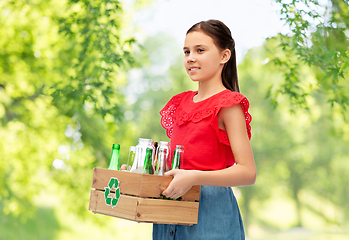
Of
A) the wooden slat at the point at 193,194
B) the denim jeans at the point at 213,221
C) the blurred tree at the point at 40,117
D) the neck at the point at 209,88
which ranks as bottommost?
the denim jeans at the point at 213,221

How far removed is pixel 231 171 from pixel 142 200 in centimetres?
25

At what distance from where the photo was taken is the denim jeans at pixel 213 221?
958mm

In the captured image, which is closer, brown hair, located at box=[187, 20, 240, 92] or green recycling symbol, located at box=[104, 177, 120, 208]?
green recycling symbol, located at box=[104, 177, 120, 208]

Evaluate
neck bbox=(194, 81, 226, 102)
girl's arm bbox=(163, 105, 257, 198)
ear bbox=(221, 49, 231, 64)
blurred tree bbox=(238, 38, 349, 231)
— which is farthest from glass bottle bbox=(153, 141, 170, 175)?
blurred tree bbox=(238, 38, 349, 231)

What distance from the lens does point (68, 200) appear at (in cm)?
517

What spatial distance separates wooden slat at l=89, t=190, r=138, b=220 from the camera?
2.75 feet

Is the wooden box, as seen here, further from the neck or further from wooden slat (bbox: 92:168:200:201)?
the neck

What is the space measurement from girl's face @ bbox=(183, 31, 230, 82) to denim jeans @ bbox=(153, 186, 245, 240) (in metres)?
0.35

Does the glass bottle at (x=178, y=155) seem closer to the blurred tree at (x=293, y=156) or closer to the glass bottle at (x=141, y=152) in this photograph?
the glass bottle at (x=141, y=152)

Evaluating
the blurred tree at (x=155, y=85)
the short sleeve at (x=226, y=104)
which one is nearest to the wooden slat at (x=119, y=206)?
the short sleeve at (x=226, y=104)

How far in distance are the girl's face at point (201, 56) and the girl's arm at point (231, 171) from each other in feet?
0.49

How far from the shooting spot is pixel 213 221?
0.97m

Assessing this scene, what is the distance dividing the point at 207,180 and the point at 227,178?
56mm

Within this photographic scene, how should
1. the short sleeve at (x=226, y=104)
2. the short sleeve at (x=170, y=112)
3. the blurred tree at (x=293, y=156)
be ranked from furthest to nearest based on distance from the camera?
the blurred tree at (x=293, y=156) < the short sleeve at (x=170, y=112) < the short sleeve at (x=226, y=104)
